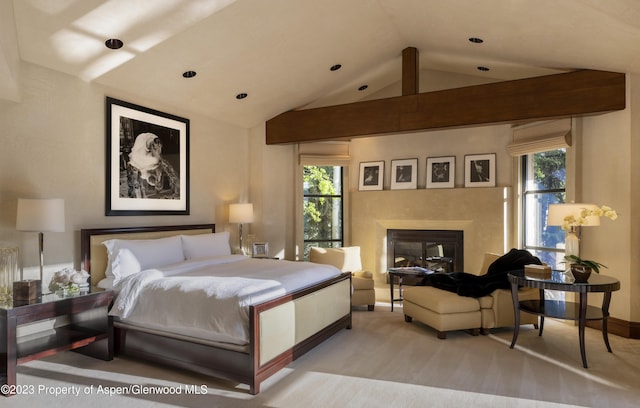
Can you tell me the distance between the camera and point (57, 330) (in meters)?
3.58

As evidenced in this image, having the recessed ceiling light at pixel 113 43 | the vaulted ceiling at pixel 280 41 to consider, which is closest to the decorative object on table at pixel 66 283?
the vaulted ceiling at pixel 280 41

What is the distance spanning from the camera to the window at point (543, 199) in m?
5.57

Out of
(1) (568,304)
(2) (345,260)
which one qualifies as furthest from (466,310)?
(2) (345,260)

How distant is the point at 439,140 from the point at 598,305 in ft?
11.1

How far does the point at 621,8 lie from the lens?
9.93 ft

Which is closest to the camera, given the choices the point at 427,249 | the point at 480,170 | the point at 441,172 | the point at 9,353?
the point at 9,353

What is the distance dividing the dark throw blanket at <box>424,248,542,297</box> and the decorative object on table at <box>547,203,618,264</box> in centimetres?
46

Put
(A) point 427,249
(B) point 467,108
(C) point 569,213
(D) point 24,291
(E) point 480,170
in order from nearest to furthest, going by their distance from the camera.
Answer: (D) point 24,291 → (C) point 569,213 → (B) point 467,108 → (E) point 480,170 → (A) point 427,249

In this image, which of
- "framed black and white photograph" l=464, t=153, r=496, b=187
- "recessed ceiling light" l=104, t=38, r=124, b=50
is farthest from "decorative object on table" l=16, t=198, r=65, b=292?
"framed black and white photograph" l=464, t=153, r=496, b=187

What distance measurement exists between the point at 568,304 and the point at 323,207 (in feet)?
13.7

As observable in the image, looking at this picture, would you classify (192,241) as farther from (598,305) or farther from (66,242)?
(598,305)

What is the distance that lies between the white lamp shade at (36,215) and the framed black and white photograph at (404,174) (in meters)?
5.16

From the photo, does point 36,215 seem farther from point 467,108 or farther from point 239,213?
point 467,108

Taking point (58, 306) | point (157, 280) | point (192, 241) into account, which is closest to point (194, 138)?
point (192, 241)
